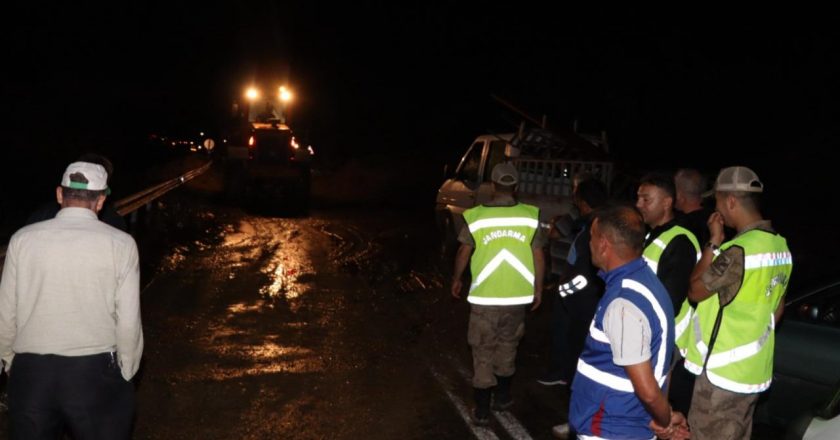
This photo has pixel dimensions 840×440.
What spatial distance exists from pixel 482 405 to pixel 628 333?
9.46ft

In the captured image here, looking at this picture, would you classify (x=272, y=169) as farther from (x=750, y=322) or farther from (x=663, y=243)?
(x=750, y=322)

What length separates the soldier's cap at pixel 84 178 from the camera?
136 inches

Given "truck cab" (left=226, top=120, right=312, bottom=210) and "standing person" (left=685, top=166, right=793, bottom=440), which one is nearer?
"standing person" (left=685, top=166, right=793, bottom=440)

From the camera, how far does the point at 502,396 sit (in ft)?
19.3

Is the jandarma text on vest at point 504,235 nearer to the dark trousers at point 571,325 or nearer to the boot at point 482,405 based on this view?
the dark trousers at point 571,325

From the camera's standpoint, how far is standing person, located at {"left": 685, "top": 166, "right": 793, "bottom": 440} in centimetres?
371

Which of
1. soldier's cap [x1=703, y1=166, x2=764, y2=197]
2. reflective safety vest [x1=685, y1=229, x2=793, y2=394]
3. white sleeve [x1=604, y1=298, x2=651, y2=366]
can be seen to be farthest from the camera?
soldier's cap [x1=703, y1=166, x2=764, y2=197]

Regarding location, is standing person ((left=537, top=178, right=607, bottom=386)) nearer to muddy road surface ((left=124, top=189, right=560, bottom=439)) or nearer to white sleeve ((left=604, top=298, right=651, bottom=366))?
muddy road surface ((left=124, top=189, right=560, bottom=439))

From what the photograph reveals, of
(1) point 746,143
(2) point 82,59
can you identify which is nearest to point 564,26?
(1) point 746,143

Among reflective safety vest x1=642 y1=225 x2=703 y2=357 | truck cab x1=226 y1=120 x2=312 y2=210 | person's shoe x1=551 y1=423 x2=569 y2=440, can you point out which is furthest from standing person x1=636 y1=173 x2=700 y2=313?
truck cab x1=226 y1=120 x2=312 y2=210

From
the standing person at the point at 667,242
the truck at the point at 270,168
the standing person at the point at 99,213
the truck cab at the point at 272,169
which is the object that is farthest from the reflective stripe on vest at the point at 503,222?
the truck cab at the point at 272,169

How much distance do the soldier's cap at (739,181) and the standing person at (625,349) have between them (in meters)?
0.98

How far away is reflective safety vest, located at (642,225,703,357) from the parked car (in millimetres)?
942

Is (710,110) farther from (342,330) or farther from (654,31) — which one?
(342,330)
